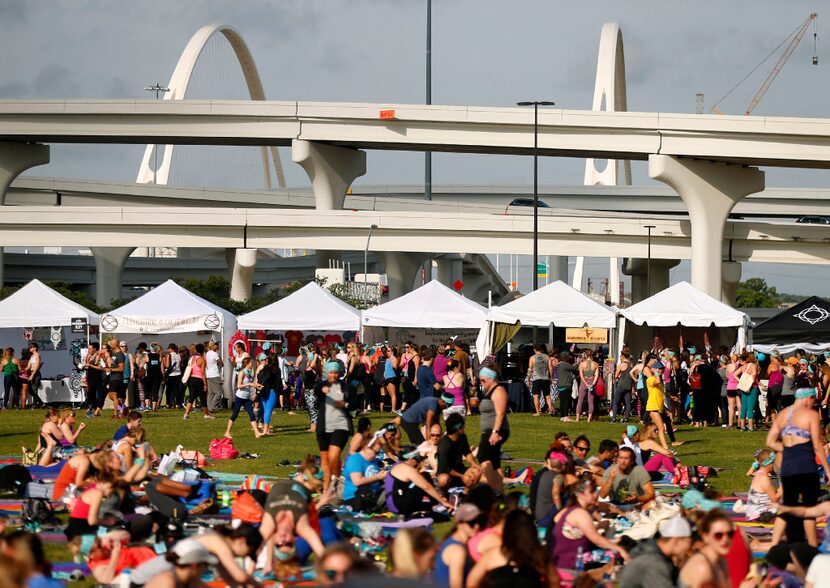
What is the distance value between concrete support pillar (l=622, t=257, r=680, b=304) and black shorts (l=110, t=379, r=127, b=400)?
39452 millimetres

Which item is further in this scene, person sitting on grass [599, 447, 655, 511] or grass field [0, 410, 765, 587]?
grass field [0, 410, 765, 587]

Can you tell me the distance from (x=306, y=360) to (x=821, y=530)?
17907mm

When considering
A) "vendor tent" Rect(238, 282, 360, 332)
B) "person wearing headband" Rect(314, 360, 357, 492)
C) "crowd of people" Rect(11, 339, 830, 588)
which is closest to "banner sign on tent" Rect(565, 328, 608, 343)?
"vendor tent" Rect(238, 282, 360, 332)

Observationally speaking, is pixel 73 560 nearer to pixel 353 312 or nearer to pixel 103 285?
pixel 353 312

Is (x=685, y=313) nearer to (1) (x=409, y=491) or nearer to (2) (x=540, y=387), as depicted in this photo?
(2) (x=540, y=387)

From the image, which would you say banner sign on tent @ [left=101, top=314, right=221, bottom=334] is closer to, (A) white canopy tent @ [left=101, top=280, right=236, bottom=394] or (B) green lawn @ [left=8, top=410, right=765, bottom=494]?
(A) white canopy tent @ [left=101, top=280, right=236, bottom=394]

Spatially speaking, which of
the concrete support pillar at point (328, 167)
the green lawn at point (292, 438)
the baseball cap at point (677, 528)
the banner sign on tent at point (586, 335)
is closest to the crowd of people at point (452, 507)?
the baseball cap at point (677, 528)

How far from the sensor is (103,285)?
7850cm

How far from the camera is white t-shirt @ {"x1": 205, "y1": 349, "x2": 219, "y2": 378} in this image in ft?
89.1

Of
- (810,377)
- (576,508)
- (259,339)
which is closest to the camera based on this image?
(576,508)

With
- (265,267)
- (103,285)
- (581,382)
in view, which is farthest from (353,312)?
(265,267)

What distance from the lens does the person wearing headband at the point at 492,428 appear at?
47.3ft

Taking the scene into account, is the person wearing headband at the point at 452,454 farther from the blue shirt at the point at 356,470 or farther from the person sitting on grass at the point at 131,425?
the person sitting on grass at the point at 131,425

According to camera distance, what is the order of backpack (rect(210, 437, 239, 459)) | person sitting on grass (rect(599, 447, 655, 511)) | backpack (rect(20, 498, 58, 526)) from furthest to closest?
backpack (rect(210, 437, 239, 459)) → person sitting on grass (rect(599, 447, 655, 511)) → backpack (rect(20, 498, 58, 526))
